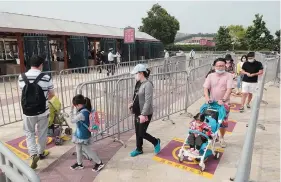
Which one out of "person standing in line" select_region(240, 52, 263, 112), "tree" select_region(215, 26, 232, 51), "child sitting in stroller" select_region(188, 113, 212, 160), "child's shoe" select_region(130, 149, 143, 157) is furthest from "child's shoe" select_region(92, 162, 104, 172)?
"tree" select_region(215, 26, 232, 51)

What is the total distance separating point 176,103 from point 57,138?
359 centimetres

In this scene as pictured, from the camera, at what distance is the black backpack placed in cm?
366

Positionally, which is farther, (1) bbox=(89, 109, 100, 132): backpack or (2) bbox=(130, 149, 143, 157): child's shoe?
(2) bbox=(130, 149, 143, 157): child's shoe

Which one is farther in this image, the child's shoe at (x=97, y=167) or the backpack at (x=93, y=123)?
the child's shoe at (x=97, y=167)

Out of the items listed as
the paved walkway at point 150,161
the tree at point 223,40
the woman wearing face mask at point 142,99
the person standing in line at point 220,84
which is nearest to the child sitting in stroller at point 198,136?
the paved walkway at point 150,161

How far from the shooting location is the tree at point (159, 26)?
4566cm

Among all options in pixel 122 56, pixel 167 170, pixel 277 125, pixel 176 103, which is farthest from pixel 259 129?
pixel 122 56

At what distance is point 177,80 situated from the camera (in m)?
7.04

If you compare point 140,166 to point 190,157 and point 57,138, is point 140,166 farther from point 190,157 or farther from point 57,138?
point 57,138

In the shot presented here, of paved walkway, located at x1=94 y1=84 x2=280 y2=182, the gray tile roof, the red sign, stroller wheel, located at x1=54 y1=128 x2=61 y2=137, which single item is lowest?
paved walkway, located at x1=94 y1=84 x2=280 y2=182

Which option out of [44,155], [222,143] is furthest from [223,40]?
[44,155]

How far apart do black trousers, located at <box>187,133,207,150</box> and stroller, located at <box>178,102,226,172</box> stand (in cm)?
6

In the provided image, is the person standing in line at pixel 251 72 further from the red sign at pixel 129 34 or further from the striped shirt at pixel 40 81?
the red sign at pixel 129 34

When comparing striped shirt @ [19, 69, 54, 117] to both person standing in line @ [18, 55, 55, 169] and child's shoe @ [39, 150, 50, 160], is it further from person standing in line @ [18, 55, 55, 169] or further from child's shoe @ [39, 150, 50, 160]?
child's shoe @ [39, 150, 50, 160]
